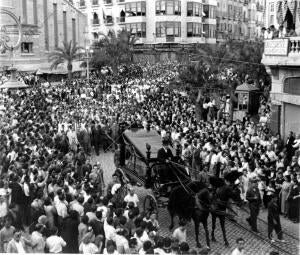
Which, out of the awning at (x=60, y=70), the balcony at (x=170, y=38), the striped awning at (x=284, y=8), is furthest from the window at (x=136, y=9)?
the striped awning at (x=284, y=8)

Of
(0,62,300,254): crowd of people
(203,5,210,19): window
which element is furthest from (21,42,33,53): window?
(0,62,300,254): crowd of people

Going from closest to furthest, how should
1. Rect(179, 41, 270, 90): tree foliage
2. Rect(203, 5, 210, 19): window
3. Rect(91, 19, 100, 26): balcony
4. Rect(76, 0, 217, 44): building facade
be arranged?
Rect(179, 41, 270, 90): tree foliage < Rect(76, 0, 217, 44): building facade < Rect(203, 5, 210, 19): window < Rect(91, 19, 100, 26): balcony

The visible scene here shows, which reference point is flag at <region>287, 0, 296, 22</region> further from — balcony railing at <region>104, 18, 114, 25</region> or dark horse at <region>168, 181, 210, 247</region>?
balcony railing at <region>104, 18, 114, 25</region>

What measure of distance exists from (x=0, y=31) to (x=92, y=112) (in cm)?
2134

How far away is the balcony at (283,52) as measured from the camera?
19969 millimetres

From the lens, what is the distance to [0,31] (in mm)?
43281

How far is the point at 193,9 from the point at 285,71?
4865 cm

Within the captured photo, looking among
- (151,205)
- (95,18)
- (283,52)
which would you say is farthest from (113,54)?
(151,205)

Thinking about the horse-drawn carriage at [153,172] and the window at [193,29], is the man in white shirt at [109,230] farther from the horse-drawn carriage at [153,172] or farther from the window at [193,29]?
the window at [193,29]

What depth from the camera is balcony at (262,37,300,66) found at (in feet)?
65.5

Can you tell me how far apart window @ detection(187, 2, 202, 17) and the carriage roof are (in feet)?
176

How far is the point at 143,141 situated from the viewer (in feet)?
49.7

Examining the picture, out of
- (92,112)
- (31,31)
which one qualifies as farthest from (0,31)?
(92,112)

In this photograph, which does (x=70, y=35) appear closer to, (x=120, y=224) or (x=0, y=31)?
(x=0, y=31)
